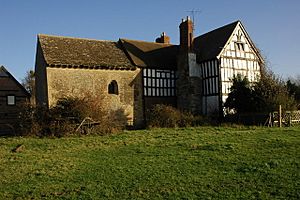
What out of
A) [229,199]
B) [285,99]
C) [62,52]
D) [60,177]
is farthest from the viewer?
[62,52]

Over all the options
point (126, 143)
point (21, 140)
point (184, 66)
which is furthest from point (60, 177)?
point (184, 66)

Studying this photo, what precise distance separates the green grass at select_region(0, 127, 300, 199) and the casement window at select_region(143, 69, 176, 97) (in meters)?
12.3

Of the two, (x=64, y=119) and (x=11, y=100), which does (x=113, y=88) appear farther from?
(x=64, y=119)

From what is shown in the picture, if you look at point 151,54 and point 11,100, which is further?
point 151,54

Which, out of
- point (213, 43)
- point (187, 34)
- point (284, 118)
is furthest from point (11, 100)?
point (284, 118)

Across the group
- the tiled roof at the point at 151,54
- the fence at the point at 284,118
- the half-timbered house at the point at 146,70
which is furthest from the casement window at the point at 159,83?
the fence at the point at 284,118

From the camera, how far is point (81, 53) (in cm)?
2689

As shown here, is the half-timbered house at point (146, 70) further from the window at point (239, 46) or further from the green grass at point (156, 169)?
the green grass at point (156, 169)

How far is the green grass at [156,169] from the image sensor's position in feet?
28.0

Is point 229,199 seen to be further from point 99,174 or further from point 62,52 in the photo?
point 62,52

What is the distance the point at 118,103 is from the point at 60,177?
17.0 m

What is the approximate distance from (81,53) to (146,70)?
5.49m

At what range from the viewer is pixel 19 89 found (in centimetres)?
2719

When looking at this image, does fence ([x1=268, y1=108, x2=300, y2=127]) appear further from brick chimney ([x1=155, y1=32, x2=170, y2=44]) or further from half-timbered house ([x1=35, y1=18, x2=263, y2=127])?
brick chimney ([x1=155, y1=32, x2=170, y2=44])
